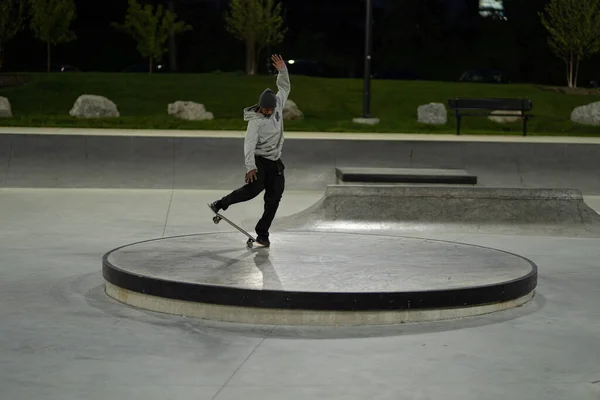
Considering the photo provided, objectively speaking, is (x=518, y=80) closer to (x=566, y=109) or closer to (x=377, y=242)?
(x=566, y=109)

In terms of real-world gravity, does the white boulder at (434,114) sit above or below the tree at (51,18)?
below

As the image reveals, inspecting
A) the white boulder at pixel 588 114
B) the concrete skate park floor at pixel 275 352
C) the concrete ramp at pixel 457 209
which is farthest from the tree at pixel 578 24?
the concrete skate park floor at pixel 275 352

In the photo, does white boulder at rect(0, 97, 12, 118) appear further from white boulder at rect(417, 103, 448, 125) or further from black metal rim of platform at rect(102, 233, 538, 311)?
black metal rim of platform at rect(102, 233, 538, 311)

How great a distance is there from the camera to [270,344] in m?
7.17

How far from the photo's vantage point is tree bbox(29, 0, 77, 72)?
36.5 meters

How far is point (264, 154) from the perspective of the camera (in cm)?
1006

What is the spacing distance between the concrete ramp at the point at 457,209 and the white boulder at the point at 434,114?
1499cm

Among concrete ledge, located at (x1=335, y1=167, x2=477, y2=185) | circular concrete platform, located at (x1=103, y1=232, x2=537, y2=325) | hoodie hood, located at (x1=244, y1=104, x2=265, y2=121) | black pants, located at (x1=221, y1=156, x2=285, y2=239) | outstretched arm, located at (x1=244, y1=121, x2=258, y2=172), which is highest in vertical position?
hoodie hood, located at (x1=244, y1=104, x2=265, y2=121)

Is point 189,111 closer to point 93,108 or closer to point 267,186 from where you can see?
point 93,108

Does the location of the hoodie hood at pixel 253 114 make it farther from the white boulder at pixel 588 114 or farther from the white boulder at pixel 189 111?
the white boulder at pixel 588 114

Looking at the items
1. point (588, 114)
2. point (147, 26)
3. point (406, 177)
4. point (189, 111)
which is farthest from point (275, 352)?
point (147, 26)

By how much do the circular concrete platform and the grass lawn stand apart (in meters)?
16.2

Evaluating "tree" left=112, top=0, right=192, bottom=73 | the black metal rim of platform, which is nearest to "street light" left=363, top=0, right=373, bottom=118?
"tree" left=112, top=0, right=192, bottom=73

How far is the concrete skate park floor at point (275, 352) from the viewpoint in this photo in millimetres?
6109
